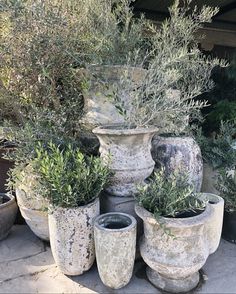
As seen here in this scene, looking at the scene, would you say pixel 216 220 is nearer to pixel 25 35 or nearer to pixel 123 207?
pixel 123 207

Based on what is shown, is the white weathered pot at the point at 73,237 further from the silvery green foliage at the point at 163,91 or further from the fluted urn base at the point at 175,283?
the silvery green foliage at the point at 163,91

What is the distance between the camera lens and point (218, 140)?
2.53 metres

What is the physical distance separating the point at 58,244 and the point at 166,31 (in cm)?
151

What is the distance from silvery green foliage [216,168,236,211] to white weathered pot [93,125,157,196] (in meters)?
0.62

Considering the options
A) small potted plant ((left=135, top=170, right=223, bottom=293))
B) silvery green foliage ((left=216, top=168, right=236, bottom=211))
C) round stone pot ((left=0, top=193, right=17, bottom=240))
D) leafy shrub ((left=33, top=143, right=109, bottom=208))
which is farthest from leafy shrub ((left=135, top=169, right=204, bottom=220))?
round stone pot ((left=0, top=193, right=17, bottom=240))

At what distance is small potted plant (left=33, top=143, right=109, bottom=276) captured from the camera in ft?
5.36

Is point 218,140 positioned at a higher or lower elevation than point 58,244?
higher

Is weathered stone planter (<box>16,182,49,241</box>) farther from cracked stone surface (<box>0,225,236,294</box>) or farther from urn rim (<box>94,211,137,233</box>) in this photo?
urn rim (<box>94,211,137,233</box>)

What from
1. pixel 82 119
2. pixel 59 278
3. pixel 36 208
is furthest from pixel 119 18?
pixel 59 278

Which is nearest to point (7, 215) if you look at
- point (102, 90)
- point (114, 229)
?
point (114, 229)

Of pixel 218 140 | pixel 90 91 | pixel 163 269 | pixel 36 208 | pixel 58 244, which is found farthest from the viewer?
pixel 218 140

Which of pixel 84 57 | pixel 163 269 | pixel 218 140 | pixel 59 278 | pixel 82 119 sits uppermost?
pixel 84 57

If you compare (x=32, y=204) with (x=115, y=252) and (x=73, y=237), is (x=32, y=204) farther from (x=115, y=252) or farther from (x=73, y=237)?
(x=115, y=252)

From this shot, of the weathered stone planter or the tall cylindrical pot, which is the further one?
the weathered stone planter
